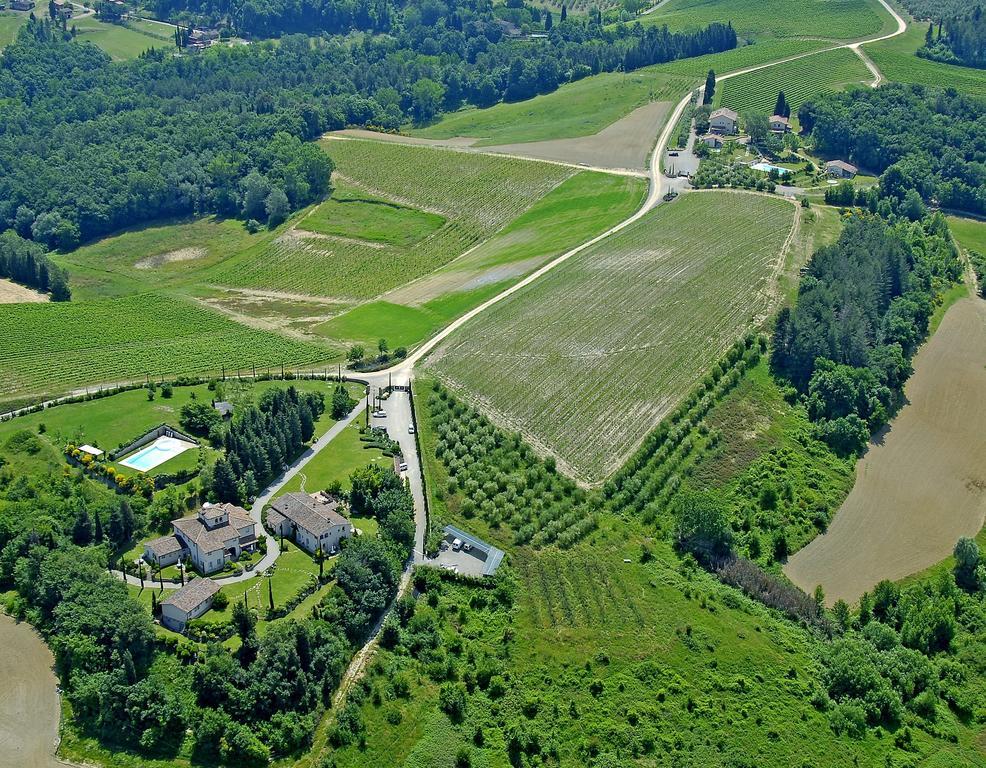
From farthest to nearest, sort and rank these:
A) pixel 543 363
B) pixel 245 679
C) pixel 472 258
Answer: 1. pixel 472 258
2. pixel 543 363
3. pixel 245 679

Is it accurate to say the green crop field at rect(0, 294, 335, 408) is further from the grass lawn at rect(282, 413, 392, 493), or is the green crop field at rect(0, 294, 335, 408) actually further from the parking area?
the parking area

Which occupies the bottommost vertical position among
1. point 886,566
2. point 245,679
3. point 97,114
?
point 886,566

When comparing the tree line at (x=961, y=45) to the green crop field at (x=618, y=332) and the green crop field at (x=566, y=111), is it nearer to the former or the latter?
the green crop field at (x=566, y=111)

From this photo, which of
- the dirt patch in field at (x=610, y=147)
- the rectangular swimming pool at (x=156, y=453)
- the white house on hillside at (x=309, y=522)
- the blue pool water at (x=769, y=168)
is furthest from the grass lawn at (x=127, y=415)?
the blue pool water at (x=769, y=168)

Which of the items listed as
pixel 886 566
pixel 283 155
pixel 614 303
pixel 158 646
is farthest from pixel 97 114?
pixel 886 566

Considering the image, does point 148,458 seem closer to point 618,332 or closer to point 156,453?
point 156,453

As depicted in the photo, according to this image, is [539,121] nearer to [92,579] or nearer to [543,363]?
[543,363]
